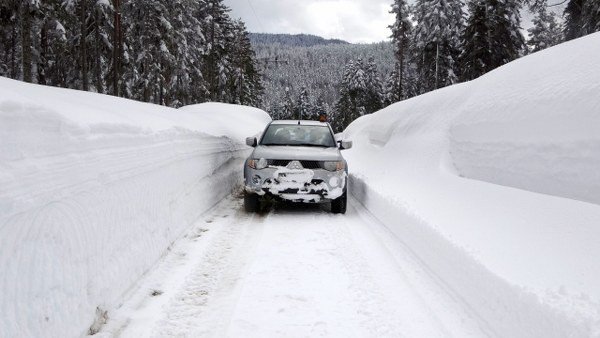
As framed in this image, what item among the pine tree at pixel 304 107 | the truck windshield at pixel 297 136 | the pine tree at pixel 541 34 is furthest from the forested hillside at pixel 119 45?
the pine tree at pixel 304 107

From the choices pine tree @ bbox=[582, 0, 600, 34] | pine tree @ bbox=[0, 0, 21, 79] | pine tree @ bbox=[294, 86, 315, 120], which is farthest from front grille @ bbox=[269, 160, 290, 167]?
pine tree @ bbox=[294, 86, 315, 120]

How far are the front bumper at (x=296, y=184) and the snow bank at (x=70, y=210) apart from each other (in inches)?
95.3

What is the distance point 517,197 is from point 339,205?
132 inches

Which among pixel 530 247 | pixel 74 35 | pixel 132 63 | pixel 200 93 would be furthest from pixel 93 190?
pixel 200 93

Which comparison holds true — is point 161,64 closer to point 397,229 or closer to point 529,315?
point 397,229

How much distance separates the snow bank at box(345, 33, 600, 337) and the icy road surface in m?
0.38

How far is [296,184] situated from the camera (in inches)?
299

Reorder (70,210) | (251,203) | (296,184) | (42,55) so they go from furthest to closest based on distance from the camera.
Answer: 1. (42,55)
2. (251,203)
3. (296,184)
4. (70,210)

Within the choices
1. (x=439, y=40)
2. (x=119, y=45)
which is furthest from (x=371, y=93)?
(x=119, y=45)

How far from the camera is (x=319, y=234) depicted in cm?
641

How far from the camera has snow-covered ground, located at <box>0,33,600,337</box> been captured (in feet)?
8.95

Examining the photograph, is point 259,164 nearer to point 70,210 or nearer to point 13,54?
point 70,210

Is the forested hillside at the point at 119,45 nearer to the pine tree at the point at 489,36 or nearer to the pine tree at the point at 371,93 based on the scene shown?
the pine tree at the point at 489,36

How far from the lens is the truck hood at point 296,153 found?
25.2ft
